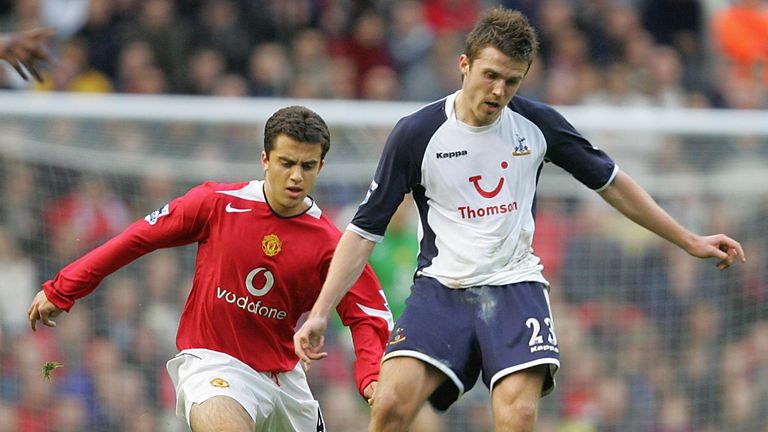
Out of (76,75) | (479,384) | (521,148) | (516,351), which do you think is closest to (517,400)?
(516,351)

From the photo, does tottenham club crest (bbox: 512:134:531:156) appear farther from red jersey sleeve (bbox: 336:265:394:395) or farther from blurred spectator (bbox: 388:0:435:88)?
blurred spectator (bbox: 388:0:435:88)

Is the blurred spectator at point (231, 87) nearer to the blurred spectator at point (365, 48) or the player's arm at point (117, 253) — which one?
the blurred spectator at point (365, 48)

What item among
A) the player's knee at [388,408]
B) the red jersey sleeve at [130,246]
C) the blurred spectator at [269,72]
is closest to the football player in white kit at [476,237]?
the player's knee at [388,408]

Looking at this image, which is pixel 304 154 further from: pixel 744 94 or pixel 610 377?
pixel 744 94

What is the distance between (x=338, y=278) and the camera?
22.0 feet

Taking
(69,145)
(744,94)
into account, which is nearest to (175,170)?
(69,145)

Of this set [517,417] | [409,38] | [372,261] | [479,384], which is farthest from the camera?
[409,38]

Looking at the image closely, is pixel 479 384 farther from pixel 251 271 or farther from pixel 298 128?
pixel 298 128

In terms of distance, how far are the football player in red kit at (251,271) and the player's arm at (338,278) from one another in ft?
1.32

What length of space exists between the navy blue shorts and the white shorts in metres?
0.87

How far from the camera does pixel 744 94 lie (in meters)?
12.7

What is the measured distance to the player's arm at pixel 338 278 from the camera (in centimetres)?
648

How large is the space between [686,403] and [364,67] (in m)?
4.48

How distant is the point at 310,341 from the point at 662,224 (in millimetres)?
1834
